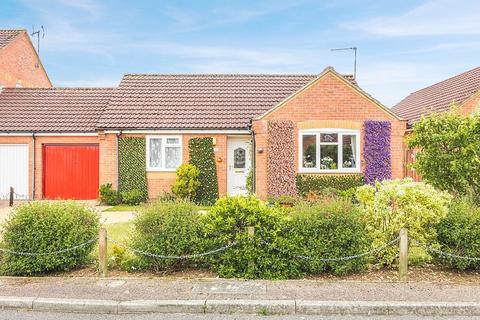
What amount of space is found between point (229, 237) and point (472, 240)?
408 cm

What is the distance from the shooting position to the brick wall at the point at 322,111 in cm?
1706

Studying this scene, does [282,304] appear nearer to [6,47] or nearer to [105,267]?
[105,267]

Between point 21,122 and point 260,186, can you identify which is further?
point 21,122

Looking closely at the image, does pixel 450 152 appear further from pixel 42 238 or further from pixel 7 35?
pixel 7 35

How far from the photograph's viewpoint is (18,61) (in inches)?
A: 985

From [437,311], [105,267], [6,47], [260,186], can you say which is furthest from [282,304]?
[6,47]

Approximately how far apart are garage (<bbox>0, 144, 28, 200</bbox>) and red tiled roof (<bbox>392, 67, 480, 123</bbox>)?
17267 millimetres

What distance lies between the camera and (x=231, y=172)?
1866 centimetres

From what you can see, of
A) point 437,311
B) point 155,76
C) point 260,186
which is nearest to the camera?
point 437,311

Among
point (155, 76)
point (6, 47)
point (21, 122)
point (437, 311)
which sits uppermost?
point (6, 47)

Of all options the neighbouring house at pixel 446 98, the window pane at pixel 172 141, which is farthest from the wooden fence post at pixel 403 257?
the window pane at pixel 172 141

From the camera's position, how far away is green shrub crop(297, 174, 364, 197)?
1702cm

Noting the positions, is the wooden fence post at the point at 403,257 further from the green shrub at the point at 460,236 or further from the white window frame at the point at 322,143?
the white window frame at the point at 322,143

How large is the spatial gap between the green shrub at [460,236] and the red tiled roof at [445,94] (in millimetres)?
12608
